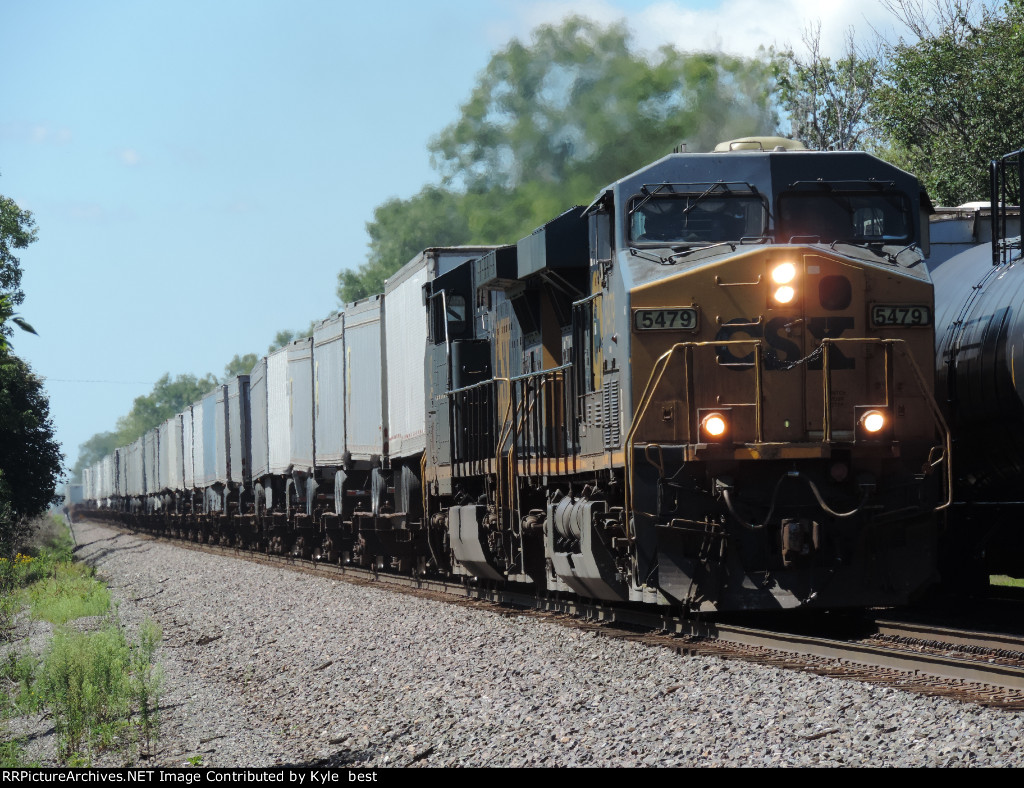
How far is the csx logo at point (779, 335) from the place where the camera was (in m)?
9.37

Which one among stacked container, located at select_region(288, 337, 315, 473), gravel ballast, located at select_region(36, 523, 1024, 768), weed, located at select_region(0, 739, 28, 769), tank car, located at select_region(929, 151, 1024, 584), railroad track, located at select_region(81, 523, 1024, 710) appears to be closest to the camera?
gravel ballast, located at select_region(36, 523, 1024, 768)

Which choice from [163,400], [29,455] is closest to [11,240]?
[29,455]

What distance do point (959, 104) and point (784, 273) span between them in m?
17.4

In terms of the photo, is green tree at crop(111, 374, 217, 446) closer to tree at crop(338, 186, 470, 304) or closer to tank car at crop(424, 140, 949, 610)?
tree at crop(338, 186, 470, 304)

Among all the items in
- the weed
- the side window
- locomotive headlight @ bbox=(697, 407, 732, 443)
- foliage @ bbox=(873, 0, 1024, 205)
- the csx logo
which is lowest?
the weed

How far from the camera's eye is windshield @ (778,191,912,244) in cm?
984

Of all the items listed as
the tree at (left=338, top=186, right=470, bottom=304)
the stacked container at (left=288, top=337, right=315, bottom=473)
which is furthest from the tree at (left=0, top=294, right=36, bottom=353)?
the tree at (left=338, top=186, right=470, bottom=304)

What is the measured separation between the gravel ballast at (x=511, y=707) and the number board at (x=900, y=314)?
292 centimetres

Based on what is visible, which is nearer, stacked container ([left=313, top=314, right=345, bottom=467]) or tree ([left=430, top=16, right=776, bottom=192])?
stacked container ([left=313, top=314, right=345, bottom=467])

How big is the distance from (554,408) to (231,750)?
496cm

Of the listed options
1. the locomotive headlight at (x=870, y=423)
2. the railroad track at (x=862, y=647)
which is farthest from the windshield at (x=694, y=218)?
the railroad track at (x=862, y=647)

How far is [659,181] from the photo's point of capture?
9.87m

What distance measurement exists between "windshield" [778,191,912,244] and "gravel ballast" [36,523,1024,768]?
3514mm

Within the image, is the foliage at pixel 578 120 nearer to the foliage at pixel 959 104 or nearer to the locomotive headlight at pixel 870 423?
the foliage at pixel 959 104
